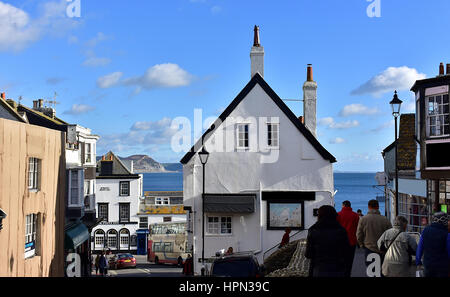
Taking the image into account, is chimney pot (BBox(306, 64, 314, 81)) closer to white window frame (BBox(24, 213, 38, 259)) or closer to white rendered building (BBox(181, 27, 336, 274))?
white rendered building (BBox(181, 27, 336, 274))

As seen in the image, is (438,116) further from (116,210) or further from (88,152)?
(116,210)

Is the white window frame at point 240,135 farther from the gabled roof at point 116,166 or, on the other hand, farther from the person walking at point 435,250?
the gabled roof at point 116,166

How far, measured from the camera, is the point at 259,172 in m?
29.3

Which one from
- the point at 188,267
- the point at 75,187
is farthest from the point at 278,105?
the point at 75,187

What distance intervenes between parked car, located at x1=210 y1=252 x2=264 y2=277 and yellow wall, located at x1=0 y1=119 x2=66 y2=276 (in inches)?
388

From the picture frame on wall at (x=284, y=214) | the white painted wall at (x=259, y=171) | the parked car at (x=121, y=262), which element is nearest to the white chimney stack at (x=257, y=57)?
the white painted wall at (x=259, y=171)

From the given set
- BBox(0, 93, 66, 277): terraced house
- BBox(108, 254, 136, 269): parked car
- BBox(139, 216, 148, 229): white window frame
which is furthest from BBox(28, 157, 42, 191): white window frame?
BBox(139, 216, 148, 229): white window frame

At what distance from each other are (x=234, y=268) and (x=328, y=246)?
6.80 meters

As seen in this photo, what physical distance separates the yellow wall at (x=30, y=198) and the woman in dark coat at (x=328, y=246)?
15.3m

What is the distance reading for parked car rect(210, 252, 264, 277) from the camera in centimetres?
1495

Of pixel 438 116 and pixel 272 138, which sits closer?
pixel 438 116
